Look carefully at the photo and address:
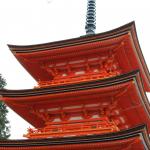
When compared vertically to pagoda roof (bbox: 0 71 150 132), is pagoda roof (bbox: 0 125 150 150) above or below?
below

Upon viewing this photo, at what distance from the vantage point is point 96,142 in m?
14.1

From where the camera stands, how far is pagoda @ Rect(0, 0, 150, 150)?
1483 cm

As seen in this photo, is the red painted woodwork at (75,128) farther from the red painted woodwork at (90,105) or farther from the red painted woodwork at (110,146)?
the red painted woodwork at (110,146)

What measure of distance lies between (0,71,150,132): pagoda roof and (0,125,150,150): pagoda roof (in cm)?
255

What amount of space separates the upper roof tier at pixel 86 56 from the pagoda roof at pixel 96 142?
442cm

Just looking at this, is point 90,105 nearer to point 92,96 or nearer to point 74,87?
point 92,96

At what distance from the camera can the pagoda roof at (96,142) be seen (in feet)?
43.9

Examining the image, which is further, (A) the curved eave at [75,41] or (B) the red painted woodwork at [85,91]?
(A) the curved eave at [75,41]

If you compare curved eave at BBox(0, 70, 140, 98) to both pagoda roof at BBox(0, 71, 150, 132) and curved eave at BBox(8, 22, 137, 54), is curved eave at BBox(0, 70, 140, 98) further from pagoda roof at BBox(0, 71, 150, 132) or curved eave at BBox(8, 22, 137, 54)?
curved eave at BBox(8, 22, 137, 54)

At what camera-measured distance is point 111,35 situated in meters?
17.4

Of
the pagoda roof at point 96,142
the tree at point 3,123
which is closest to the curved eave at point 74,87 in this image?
the pagoda roof at point 96,142

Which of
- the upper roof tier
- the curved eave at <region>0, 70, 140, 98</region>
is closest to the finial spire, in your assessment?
the upper roof tier

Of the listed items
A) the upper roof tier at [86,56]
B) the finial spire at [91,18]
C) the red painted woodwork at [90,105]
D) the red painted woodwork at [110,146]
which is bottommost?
the red painted woodwork at [110,146]

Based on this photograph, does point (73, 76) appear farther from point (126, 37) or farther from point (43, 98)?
point (126, 37)
